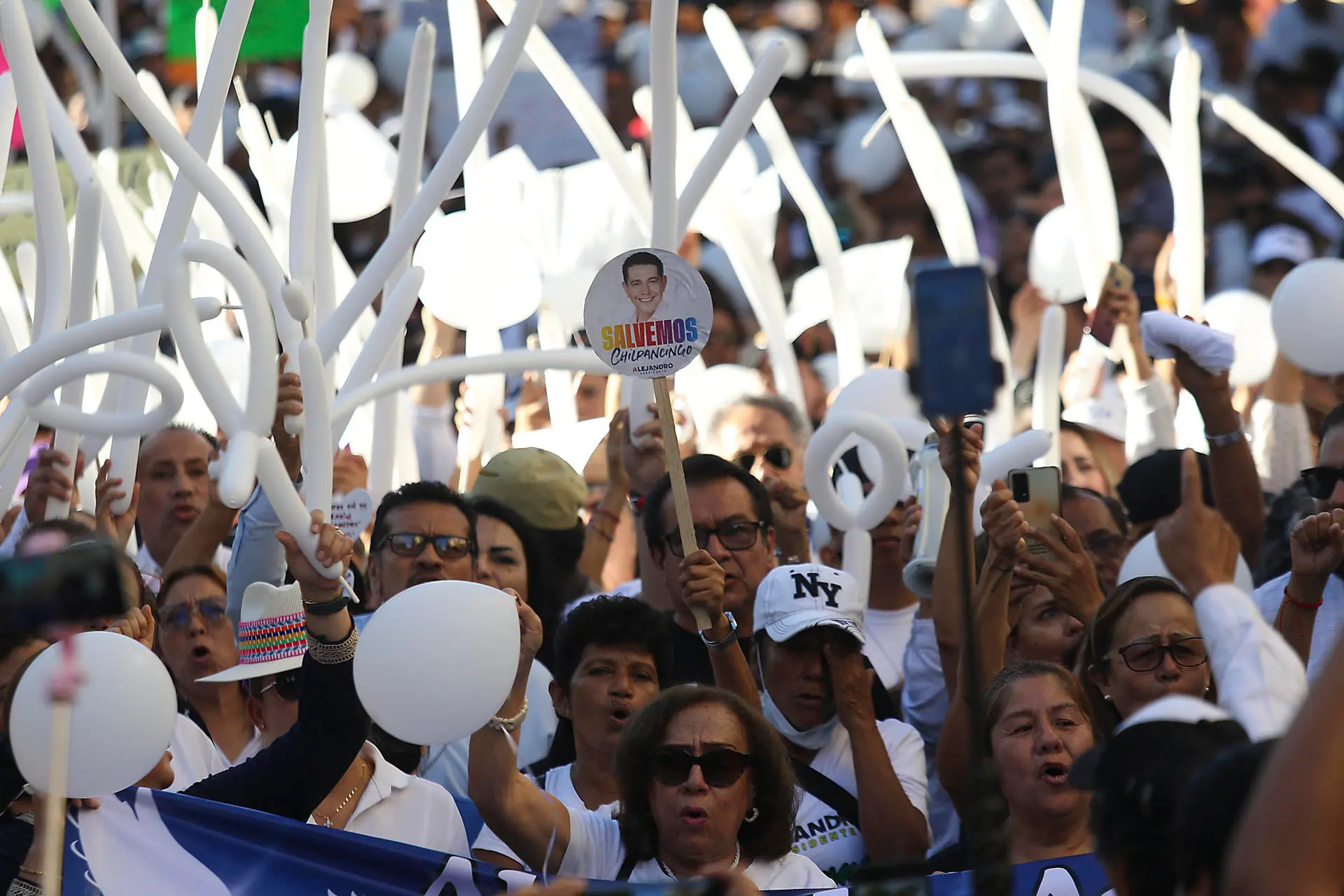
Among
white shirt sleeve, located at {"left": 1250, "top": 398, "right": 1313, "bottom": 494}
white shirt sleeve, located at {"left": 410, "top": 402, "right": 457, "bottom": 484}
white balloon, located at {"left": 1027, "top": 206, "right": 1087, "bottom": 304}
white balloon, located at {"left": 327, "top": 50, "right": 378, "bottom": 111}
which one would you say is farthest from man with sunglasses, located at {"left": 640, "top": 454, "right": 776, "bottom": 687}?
white balloon, located at {"left": 327, "top": 50, "right": 378, "bottom": 111}

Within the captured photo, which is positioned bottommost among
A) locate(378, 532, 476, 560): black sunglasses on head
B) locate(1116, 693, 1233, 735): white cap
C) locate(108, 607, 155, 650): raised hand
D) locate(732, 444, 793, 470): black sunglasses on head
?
locate(1116, 693, 1233, 735): white cap

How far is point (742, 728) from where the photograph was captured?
3.58m

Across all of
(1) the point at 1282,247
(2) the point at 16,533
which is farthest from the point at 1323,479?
(1) the point at 1282,247

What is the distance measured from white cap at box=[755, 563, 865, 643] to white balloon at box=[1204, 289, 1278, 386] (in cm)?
297

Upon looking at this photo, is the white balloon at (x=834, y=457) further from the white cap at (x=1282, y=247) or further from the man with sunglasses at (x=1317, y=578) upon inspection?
the white cap at (x=1282, y=247)

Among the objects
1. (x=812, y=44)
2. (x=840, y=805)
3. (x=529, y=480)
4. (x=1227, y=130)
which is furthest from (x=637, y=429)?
(x=812, y=44)

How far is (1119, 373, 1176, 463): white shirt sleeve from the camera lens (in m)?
5.89

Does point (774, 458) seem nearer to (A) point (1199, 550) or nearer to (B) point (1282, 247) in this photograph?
(B) point (1282, 247)

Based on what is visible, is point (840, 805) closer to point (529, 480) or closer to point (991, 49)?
point (529, 480)

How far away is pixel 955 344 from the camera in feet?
7.23

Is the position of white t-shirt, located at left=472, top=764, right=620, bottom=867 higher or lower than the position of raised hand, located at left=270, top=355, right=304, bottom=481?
Result: lower

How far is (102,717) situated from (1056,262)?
16.6 ft

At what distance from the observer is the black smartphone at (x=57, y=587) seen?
6.39 feet

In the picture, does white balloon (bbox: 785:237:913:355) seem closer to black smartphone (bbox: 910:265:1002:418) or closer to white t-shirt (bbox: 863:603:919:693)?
white t-shirt (bbox: 863:603:919:693)
